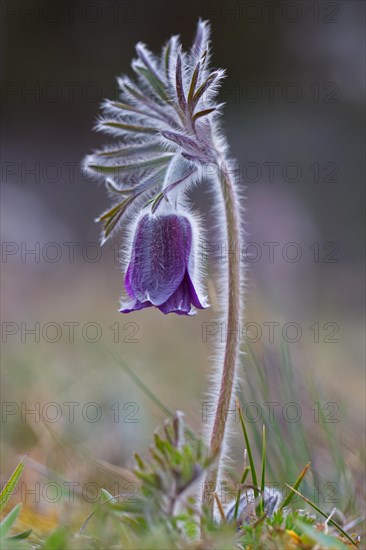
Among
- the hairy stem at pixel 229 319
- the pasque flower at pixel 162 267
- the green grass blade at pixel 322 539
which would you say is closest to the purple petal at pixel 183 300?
the pasque flower at pixel 162 267

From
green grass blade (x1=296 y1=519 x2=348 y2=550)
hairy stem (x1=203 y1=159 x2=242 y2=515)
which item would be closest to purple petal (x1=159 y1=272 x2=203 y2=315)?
hairy stem (x1=203 y1=159 x2=242 y2=515)

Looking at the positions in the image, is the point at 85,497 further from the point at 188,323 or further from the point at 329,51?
the point at 329,51

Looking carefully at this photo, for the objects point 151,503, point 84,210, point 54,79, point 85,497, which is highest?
point 54,79

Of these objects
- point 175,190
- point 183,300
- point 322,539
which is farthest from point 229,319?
point 322,539

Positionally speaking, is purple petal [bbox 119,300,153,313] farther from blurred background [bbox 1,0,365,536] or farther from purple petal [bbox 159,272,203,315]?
blurred background [bbox 1,0,365,536]

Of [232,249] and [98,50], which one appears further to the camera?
[98,50]

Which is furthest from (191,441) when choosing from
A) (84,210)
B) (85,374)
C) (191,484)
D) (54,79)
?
(54,79)

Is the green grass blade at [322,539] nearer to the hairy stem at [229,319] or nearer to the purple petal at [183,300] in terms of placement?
the hairy stem at [229,319]
